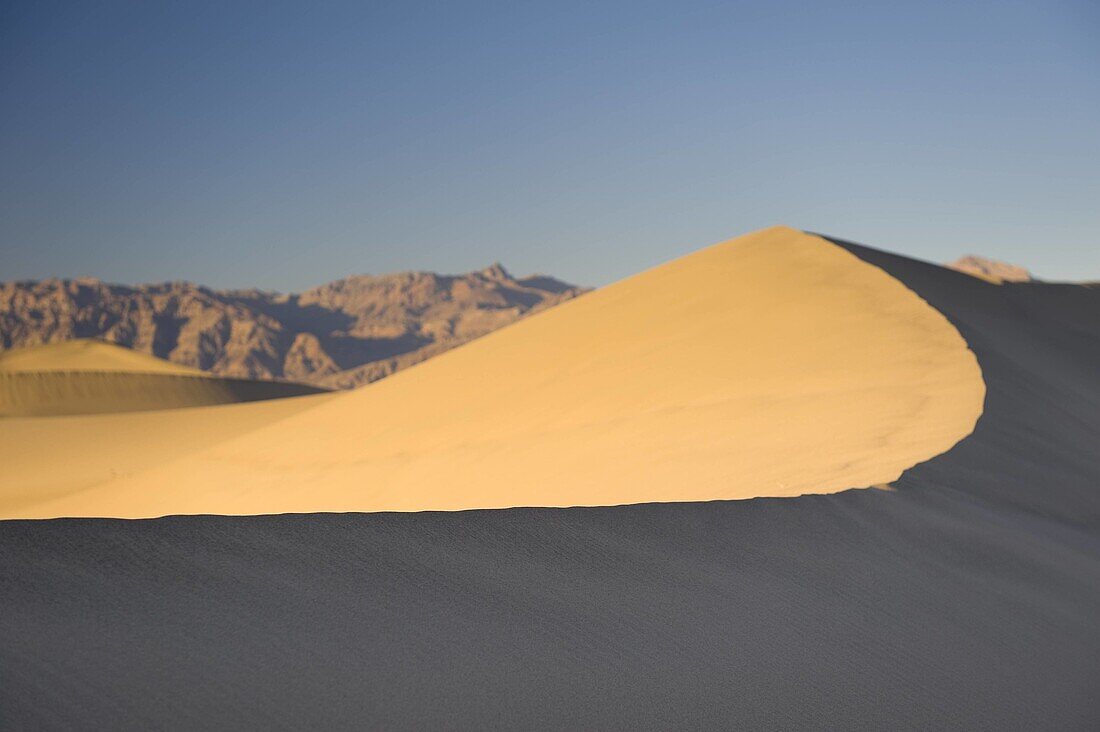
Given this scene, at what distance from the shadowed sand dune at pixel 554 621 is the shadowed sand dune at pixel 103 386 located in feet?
157

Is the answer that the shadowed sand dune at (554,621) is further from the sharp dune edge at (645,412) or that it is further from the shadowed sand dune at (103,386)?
the shadowed sand dune at (103,386)

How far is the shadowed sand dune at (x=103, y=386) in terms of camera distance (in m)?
48.9

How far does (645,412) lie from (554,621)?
7.26m

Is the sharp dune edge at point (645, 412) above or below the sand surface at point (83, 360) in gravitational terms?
below

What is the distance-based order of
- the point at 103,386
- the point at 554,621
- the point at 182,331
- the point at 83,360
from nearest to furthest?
1. the point at 554,621
2. the point at 103,386
3. the point at 83,360
4. the point at 182,331

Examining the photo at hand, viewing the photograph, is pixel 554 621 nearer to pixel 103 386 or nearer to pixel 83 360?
pixel 103 386

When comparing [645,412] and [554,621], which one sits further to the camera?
[645,412]

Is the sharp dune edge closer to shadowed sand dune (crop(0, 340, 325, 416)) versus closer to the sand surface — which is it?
shadowed sand dune (crop(0, 340, 325, 416))

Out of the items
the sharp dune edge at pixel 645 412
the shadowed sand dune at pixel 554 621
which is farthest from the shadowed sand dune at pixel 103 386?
the shadowed sand dune at pixel 554 621

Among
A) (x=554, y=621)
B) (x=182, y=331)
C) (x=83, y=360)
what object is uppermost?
(x=182, y=331)

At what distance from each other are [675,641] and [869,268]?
13619mm

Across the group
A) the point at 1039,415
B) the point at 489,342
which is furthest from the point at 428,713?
the point at 489,342

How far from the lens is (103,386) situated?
166ft

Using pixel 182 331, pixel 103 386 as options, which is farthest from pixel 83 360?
pixel 182 331
